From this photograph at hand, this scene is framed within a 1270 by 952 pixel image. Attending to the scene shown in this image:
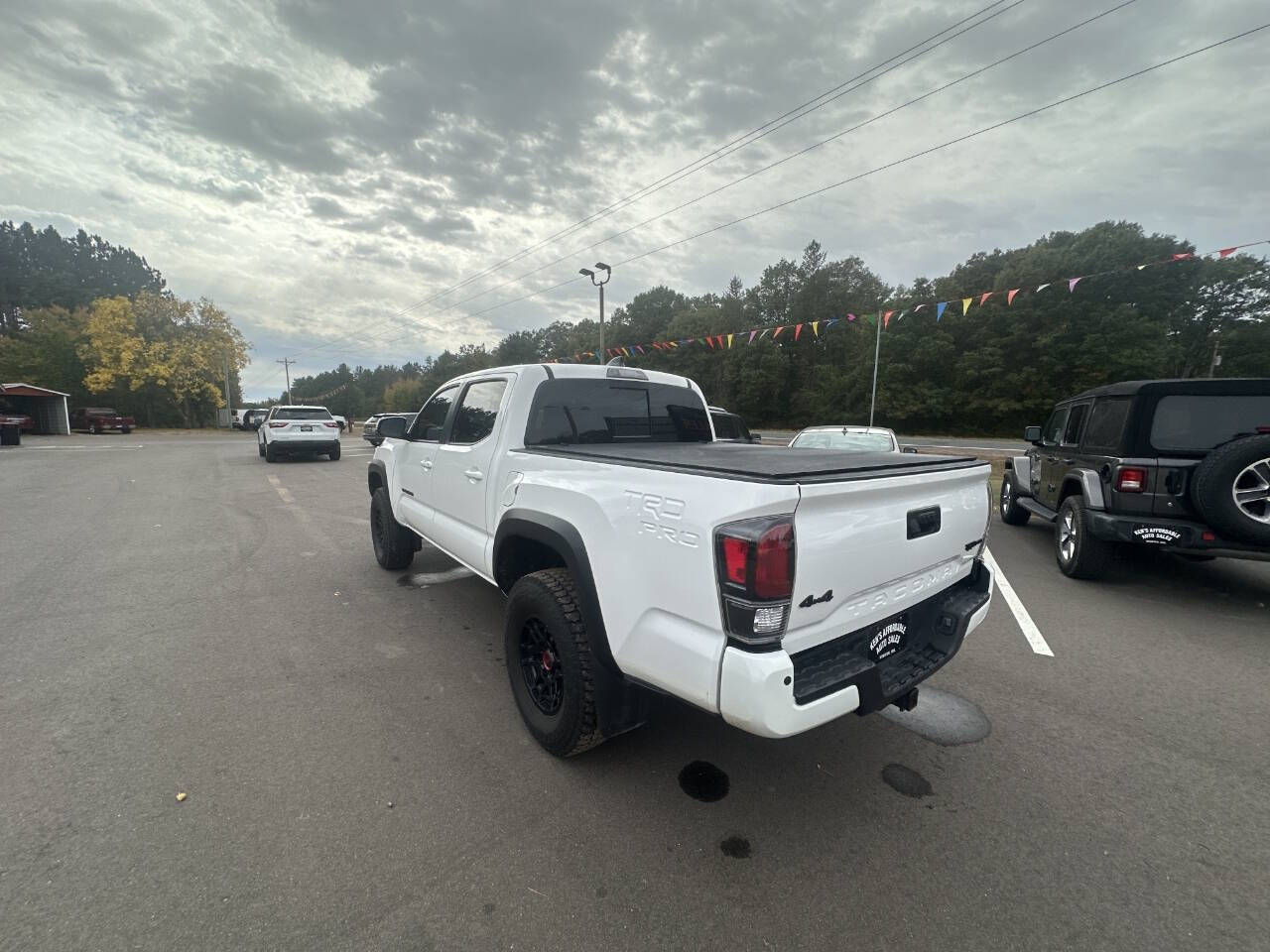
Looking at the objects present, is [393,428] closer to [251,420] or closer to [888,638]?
[888,638]

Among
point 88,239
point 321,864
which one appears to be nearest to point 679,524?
point 321,864

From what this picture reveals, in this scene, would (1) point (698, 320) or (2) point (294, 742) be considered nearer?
(2) point (294, 742)

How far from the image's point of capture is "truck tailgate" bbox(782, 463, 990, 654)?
6.18 ft

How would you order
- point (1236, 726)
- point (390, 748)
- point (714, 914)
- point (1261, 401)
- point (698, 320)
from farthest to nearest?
point (698, 320) < point (1261, 401) < point (1236, 726) < point (390, 748) < point (714, 914)

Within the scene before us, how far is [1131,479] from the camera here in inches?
186

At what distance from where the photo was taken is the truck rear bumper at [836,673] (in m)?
1.78

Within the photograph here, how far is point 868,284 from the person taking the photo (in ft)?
158

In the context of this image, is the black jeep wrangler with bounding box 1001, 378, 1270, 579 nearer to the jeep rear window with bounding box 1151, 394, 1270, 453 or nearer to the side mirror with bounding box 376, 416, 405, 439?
the jeep rear window with bounding box 1151, 394, 1270, 453

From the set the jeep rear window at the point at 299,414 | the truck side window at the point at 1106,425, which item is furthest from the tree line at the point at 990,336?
the jeep rear window at the point at 299,414

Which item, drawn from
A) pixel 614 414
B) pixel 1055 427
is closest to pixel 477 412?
pixel 614 414

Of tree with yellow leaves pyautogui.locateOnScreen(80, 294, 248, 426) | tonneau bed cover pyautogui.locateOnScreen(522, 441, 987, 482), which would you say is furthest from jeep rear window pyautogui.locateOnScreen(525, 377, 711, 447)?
tree with yellow leaves pyautogui.locateOnScreen(80, 294, 248, 426)

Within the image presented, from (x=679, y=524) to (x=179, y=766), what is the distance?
99.3 inches

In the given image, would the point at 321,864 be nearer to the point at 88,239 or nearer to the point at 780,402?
the point at 780,402

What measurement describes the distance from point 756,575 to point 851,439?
6.76m
